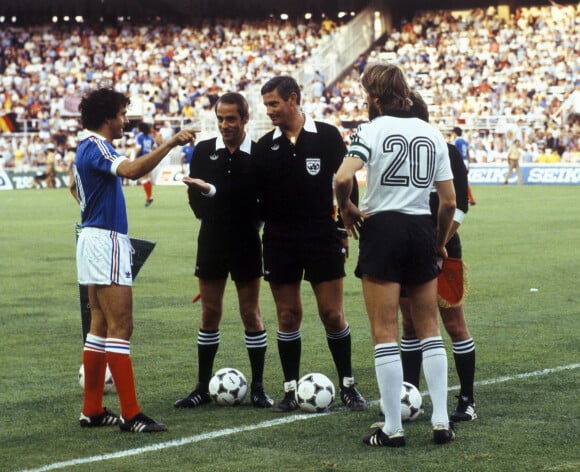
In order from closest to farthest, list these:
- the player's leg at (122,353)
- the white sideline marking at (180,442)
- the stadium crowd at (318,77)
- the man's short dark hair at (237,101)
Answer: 1. the white sideline marking at (180,442)
2. the player's leg at (122,353)
3. the man's short dark hair at (237,101)
4. the stadium crowd at (318,77)

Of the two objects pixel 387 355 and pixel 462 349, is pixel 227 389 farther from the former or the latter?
pixel 387 355

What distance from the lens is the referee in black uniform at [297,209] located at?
720 cm

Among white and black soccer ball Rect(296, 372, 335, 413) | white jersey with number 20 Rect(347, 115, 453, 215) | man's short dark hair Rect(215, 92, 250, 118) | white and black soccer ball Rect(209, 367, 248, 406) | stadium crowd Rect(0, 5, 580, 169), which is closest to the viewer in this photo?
white jersey with number 20 Rect(347, 115, 453, 215)

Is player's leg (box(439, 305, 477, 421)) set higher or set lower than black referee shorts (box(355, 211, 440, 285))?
lower

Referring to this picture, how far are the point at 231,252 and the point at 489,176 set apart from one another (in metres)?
34.5

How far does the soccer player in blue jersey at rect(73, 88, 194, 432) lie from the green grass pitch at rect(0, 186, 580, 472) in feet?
0.62

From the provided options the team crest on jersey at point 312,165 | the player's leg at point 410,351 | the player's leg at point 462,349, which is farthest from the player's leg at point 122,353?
the player's leg at point 462,349

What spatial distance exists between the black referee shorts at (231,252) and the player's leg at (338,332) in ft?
1.61

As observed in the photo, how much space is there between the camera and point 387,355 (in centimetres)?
610

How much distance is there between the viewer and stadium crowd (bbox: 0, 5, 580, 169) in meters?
45.0

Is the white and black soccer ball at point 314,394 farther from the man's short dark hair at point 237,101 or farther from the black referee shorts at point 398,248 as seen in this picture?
the man's short dark hair at point 237,101

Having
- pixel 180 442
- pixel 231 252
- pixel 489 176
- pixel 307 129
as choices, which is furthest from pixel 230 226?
pixel 489 176

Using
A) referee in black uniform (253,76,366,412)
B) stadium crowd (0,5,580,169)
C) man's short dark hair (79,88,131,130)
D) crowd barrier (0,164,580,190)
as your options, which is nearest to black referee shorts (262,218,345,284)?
referee in black uniform (253,76,366,412)

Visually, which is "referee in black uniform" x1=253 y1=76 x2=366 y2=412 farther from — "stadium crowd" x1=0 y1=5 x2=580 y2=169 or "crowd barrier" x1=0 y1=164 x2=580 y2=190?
"stadium crowd" x1=0 y1=5 x2=580 y2=169
